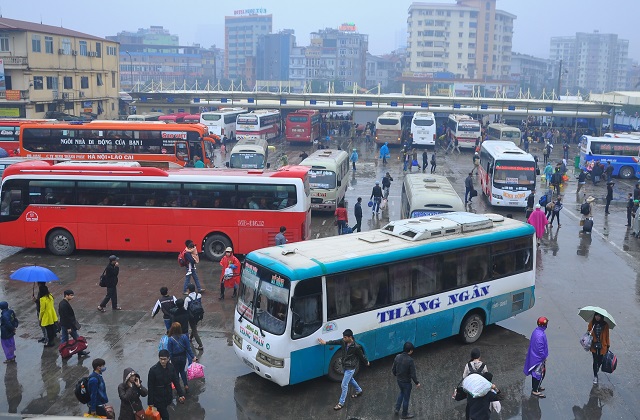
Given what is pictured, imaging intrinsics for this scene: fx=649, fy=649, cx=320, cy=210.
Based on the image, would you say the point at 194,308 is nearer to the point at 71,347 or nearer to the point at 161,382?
the point at 71,347

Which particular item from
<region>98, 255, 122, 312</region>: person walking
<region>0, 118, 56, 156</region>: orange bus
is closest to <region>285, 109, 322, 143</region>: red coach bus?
<region>0, 118, 56, 156</region>: orange bus

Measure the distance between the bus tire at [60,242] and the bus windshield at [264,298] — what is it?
1001cm

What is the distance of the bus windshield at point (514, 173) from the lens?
28.4m

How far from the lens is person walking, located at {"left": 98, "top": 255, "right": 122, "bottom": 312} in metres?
14.5

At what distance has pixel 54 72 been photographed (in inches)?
2084

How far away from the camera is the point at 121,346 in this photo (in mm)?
13023

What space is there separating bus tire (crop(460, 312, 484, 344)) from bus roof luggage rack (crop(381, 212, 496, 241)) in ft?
5.74

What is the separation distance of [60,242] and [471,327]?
41.5ft

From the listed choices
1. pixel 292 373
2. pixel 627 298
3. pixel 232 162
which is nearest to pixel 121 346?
pixel 292 373

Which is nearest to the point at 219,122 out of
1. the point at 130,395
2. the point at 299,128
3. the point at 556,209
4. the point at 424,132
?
the point at 299,128

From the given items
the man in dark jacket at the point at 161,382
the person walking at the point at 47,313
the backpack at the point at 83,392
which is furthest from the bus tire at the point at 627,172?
the backpack at the point at 83,392

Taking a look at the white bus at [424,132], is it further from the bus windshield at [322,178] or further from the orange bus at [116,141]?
the bus windshield at [322,178]

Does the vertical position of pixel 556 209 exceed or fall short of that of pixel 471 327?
it exceeds it

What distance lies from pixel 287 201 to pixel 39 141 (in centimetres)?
1841
